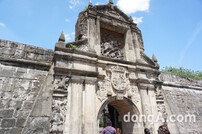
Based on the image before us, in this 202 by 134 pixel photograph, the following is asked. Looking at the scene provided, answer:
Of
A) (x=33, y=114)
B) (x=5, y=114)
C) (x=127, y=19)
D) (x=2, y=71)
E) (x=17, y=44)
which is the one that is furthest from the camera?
(x=127, y=19)

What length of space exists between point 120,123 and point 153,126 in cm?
139

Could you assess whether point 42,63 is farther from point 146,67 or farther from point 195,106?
point 195,106

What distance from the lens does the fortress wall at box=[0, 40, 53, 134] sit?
4.06 m

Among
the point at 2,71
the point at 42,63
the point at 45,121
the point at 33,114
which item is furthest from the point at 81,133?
the point at 2,71

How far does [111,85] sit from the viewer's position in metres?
5.34

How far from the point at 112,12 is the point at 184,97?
6.80 meters

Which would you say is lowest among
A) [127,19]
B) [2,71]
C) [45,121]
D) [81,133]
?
A: [81,133]

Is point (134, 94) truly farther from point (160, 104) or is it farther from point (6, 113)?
point (6, 113)

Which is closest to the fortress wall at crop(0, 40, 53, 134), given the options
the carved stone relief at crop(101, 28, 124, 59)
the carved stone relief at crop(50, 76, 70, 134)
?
the carved stone relief at crop(50, 76, 70, 134)

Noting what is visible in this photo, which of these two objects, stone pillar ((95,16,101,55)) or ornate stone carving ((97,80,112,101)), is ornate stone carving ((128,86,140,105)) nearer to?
ornate stone carving ((97,80,112,101))

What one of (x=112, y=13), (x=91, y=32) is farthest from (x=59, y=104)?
(x=112, y=13)

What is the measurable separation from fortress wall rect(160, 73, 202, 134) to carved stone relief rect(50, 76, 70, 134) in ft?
18.0

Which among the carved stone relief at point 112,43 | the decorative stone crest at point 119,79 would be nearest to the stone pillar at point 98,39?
the carved stone relief at point 112,43

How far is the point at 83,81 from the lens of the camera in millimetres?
4758
